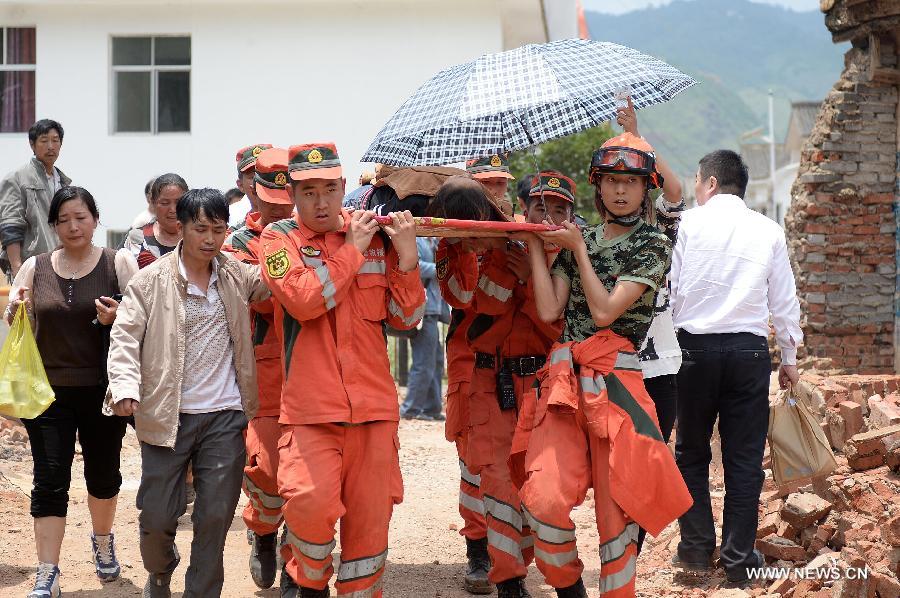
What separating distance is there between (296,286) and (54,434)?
1.87 m

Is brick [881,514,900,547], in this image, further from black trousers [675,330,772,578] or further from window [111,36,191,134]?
window [111,36,191,134]

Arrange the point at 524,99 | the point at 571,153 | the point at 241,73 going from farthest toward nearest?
the point at 571,153 < the point at 241,73 < the point at 524,99

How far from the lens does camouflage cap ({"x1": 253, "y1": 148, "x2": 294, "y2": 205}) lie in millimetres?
5684

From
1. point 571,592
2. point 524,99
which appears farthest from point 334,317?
point 571,592

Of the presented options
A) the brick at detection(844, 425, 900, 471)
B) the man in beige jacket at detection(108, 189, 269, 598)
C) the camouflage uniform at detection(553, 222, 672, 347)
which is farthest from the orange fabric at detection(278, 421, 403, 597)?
the brick at detection(844, 425, 900, 471)

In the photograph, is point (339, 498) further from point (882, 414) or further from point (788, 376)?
point (882, 414)

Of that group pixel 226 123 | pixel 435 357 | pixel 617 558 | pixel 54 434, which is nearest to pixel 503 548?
pixel 617 558

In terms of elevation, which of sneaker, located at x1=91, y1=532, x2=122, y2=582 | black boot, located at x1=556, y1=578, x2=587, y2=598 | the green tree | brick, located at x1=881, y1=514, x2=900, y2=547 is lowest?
sneaker, located at x1=91, y1=532, x2=122, y2=582

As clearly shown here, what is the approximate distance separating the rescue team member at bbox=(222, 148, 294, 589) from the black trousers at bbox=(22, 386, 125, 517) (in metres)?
0.81

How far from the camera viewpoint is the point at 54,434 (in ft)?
17.9

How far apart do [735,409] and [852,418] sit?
191 centimetres

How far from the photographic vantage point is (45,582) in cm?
544

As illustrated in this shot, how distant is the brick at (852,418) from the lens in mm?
7105

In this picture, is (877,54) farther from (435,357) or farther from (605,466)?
(605,466)
